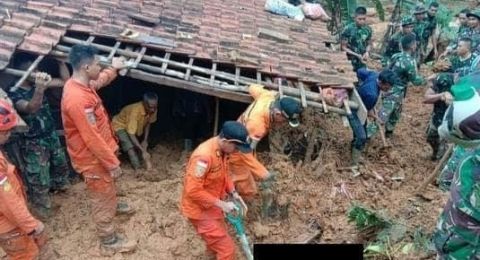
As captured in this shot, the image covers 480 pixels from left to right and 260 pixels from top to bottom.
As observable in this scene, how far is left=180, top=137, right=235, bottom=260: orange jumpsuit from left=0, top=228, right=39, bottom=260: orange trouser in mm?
1414

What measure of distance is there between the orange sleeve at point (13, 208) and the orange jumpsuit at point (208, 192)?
1.37m

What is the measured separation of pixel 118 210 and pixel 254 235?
161 cm

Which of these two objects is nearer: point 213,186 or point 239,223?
point 213,186

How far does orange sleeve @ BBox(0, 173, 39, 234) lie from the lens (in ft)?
14.8

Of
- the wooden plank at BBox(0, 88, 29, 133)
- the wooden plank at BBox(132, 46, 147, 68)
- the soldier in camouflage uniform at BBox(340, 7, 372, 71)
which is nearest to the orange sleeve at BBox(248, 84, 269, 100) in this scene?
the wooden plank at BBox(132, 46, 147, 68)

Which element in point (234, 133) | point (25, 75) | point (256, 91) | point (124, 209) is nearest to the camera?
point (234, 133)

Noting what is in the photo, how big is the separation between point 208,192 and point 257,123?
1064mm

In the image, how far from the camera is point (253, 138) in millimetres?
5832

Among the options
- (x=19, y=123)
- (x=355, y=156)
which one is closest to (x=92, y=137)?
(x=19, y=123)

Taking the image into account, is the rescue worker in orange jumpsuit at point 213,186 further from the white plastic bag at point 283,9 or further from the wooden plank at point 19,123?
the white plastic bag at point 283,9

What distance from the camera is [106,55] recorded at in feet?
21.1

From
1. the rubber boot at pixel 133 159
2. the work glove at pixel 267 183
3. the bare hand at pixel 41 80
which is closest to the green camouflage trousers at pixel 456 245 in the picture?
the work glove at pixel 267 183

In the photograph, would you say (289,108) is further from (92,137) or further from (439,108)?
(439,108)

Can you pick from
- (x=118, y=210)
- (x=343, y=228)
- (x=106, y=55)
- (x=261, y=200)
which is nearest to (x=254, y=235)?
(x=261, y=200)
